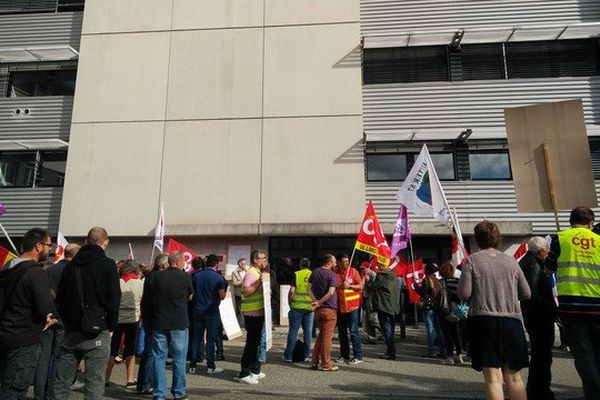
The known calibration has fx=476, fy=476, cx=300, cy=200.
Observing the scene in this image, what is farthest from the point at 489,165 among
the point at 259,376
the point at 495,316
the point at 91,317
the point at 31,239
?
the point at 31,239

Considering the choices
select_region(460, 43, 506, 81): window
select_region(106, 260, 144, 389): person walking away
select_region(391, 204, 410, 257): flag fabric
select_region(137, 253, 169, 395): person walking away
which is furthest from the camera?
select_region(460, 43, 506, 81): window

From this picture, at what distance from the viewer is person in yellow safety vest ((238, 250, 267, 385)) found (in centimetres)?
702

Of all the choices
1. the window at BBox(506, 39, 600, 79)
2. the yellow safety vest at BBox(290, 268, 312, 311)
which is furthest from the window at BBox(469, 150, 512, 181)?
the yellow safety vest at BBox(290, 268, 312, 311)

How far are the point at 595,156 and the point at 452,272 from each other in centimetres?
882

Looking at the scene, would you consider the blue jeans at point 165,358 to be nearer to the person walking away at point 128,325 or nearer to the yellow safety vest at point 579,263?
the person walking away at point 128,325

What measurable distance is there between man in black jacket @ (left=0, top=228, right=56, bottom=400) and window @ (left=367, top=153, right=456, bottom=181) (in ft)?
37.7

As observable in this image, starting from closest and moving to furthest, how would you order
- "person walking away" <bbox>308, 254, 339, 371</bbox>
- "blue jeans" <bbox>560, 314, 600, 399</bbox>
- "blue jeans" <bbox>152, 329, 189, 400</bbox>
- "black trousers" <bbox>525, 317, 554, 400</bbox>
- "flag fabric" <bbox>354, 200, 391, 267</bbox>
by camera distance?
"blue jeans" <bbox>560, 314, 600, 399</bbox>
"black trousers" <bbox>525, 317, 554, 400</bbox>
"blue jeans" <bbox>152, 329, 189, 400</bbox>
"person walking away" <bbox>308, 254, 339, 371</bbox>
"flag fabric" <bbox>354, 200, 391, 267</bbox>

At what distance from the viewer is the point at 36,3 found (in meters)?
17.4

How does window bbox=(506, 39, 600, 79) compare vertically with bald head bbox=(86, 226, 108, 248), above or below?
above

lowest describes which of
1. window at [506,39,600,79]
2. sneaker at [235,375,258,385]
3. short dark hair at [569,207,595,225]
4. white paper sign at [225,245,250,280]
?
sneaker at [235,375,258,385]

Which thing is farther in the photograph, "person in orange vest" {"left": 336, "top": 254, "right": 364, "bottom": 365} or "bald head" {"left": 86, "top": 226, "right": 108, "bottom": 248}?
"person in orange vest" {"left": 336, "top": 254, "right": 364, "bottom": 365}

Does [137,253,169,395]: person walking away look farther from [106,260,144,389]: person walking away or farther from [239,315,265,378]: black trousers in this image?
[239,315,265,378]: black trousers

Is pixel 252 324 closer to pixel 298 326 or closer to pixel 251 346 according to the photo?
pixel 251 346

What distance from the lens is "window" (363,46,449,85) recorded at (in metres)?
15.6
